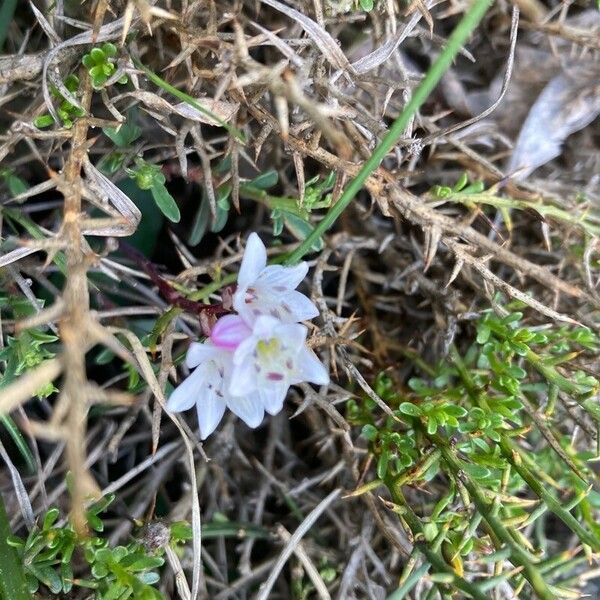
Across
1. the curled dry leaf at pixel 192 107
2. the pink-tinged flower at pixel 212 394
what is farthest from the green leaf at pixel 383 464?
the curled dry leaf at pixel 192 107

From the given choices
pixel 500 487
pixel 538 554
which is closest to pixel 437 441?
pixel 500 487

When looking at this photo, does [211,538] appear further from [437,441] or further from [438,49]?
[438,49]

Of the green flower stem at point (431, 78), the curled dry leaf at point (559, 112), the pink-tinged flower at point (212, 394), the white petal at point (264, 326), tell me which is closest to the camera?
the green flower stem at point (431, 78)

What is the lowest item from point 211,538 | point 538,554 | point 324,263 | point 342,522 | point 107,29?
point 211,538

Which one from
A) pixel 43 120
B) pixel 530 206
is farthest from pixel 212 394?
pixel 530 206

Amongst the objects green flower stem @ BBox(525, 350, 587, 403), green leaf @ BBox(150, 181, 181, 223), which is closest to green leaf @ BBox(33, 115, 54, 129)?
green leaf @ BBox(150, 181, 181, 223)

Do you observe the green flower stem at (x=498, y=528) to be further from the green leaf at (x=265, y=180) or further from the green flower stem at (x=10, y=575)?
the green flower stem at (x=10, y=575)
